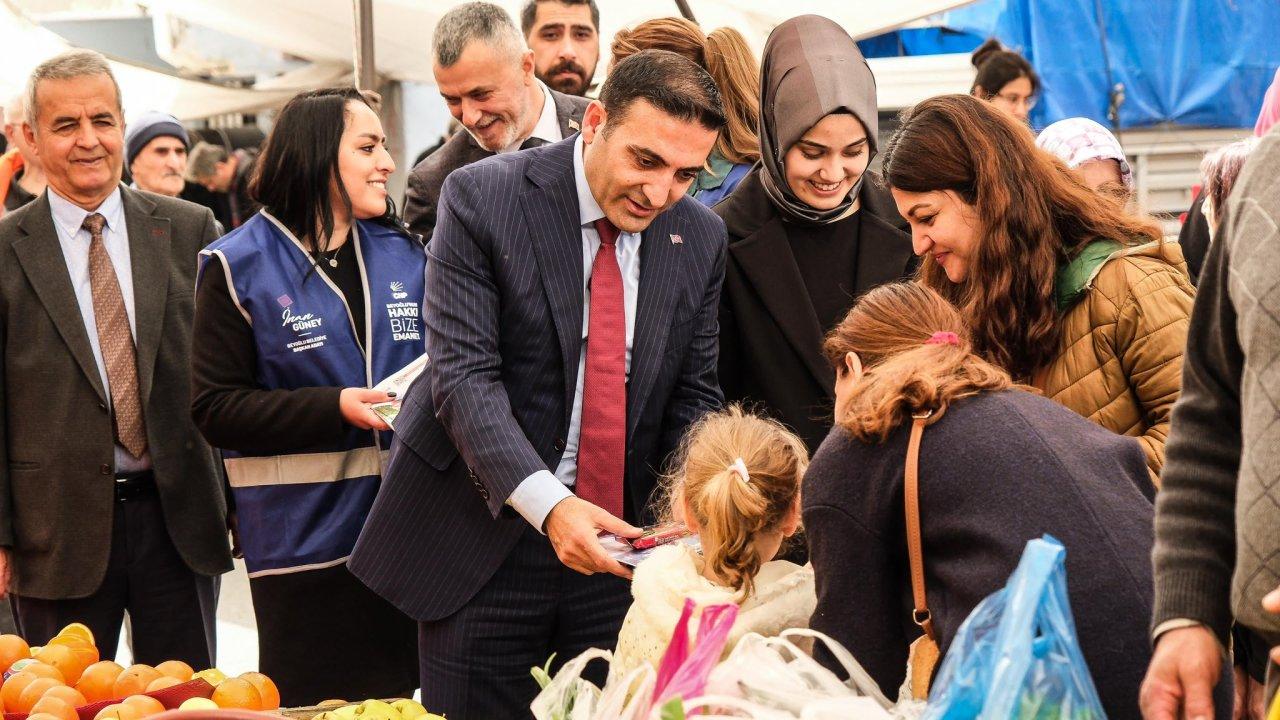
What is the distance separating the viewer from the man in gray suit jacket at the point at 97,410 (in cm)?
335

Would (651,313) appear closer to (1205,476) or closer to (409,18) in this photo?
(1205,476)

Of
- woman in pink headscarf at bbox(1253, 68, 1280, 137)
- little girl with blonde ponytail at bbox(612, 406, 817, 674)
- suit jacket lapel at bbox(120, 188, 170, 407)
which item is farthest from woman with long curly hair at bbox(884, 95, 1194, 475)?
suit jacket lapel at bbox(120, 188, 170, 407)

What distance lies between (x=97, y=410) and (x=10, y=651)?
2.65 ft

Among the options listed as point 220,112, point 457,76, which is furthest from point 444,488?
Answer: point 220,112

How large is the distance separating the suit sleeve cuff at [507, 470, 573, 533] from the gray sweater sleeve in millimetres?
1080

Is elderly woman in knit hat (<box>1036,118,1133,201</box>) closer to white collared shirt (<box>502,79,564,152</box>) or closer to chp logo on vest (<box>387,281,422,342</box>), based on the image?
white collared shirt (<box>502,79,564,152</box>)

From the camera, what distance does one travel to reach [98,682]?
2.60 metres

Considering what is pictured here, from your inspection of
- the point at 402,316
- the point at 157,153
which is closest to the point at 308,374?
the point at 402,316

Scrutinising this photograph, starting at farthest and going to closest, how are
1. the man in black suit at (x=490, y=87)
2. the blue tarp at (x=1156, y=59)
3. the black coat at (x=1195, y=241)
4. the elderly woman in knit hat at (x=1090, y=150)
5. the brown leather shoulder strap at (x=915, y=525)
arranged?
the blue tarp at (x=1156, y=59)
the black coat at (x=1195, y=241)
the elderly woman in knit hat at (x=1090, y=150)
the man in black suit at (x=490, y=87)
the brown leather shoulder strap at (x=915, y=525)

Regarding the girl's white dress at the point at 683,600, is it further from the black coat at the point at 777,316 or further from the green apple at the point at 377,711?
the black coat at the point at 777,316

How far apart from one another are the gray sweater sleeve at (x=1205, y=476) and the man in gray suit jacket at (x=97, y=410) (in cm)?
255

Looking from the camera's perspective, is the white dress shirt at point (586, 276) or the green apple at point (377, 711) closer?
the green apple at point (377, 711)

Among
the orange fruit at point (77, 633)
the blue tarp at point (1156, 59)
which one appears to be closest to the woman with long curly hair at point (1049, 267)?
the orange fruit at point (77, 633)

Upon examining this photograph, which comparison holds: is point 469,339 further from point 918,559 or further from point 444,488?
point 918,559
